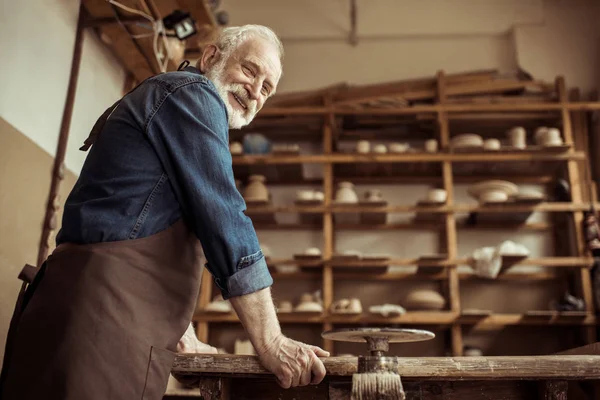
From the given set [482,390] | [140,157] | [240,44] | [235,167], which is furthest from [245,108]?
[235,167]

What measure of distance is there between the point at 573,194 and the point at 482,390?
340 centimetres

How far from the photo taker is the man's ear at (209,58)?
1.63 meters

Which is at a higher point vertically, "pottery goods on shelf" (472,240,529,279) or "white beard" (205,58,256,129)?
"pottery goods on shelf" (472,240,529,279)

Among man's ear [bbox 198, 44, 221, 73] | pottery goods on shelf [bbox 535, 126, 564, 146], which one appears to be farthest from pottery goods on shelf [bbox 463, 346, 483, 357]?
man's ear [bbox 198, 44, 221, 73]

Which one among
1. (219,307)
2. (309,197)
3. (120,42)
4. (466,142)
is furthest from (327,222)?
(120,42)

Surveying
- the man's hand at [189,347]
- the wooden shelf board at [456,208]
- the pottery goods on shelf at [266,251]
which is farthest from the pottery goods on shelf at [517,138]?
the man's hand at [189,347]

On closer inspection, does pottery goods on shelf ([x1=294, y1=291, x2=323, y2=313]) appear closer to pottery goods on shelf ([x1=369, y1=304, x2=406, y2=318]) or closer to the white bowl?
pottery goods on shelf ([x1=369, y1=304, x2=406, y2=318])

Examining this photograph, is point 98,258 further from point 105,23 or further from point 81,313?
point 105,23

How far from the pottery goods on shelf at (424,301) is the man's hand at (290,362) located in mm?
3106

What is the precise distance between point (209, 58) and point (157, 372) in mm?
856

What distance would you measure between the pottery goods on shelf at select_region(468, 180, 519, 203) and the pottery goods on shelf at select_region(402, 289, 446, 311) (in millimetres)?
806

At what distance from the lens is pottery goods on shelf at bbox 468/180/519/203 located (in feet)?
14.5

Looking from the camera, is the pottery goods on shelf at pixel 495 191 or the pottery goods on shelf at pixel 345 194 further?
the pottery goods on shelf at pixel 345 194

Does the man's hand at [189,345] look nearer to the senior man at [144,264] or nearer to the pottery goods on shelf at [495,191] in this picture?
the senior man at [144,264]
